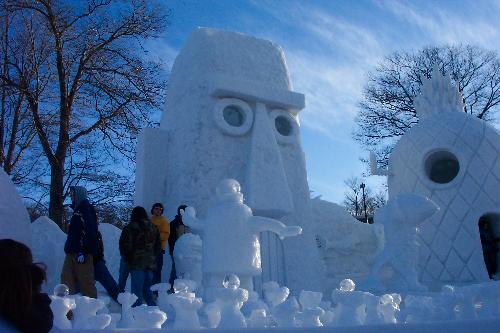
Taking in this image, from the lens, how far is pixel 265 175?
841 centimetres

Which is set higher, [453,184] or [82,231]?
[453,184]

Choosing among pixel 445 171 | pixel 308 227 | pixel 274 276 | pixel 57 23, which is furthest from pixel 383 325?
pixel 57 23

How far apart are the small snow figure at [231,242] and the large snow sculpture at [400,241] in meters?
2.39

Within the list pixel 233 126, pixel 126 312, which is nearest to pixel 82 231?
pixel 126 312

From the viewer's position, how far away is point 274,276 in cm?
829

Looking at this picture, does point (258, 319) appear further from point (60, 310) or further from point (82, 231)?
point (82, 231)

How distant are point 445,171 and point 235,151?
166 inches

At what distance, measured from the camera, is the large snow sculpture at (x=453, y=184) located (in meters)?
8.98

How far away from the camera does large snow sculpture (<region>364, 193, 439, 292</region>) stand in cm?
670

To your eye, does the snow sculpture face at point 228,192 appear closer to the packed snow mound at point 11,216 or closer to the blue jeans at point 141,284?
the blue jeans at point 141,284

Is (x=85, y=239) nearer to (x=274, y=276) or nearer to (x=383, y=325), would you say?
(x=383, y=325)

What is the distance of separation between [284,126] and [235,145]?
1.20 meters

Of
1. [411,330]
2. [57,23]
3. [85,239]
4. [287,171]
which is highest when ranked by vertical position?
[57,23]

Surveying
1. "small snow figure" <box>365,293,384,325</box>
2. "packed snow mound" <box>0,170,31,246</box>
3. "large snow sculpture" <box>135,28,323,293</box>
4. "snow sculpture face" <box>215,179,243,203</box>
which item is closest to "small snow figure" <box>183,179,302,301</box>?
"snow sculpture face" <box>215,179,243,203</box>
